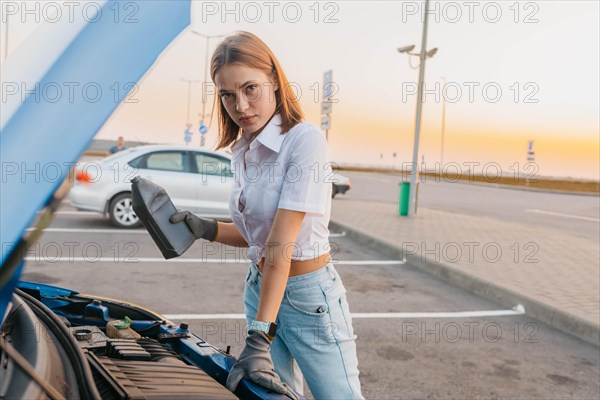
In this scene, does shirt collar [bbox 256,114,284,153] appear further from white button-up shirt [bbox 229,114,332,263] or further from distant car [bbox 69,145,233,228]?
distant car [bbox 69,145,233,228]

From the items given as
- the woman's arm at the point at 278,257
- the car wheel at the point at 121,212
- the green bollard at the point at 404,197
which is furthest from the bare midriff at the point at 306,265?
the green bollard at the point at 404,197

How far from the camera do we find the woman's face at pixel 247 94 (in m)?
1.74

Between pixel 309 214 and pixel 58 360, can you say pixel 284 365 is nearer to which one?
pixel 309 214

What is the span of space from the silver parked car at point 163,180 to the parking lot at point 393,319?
1.59m

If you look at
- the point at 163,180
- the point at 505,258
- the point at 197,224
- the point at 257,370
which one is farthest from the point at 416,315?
the point at 163,180

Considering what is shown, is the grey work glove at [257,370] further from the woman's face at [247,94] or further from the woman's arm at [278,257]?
the woman's face at [247,94]

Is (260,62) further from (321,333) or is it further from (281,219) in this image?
(321,333)

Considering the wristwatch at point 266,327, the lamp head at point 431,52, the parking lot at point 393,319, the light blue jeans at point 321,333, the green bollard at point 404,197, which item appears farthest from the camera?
the green bollard at point 404,197

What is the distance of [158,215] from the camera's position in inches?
67.9

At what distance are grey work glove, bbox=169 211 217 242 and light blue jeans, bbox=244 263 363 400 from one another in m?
0.34

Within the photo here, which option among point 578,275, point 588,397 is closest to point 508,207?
point 578,275

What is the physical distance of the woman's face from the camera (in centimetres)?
174

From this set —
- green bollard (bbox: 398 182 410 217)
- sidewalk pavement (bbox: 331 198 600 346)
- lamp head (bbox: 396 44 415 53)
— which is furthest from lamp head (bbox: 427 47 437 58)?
sidewalk pavement (bbox: 331 198 600 346)

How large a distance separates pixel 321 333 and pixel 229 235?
1.70 ft
